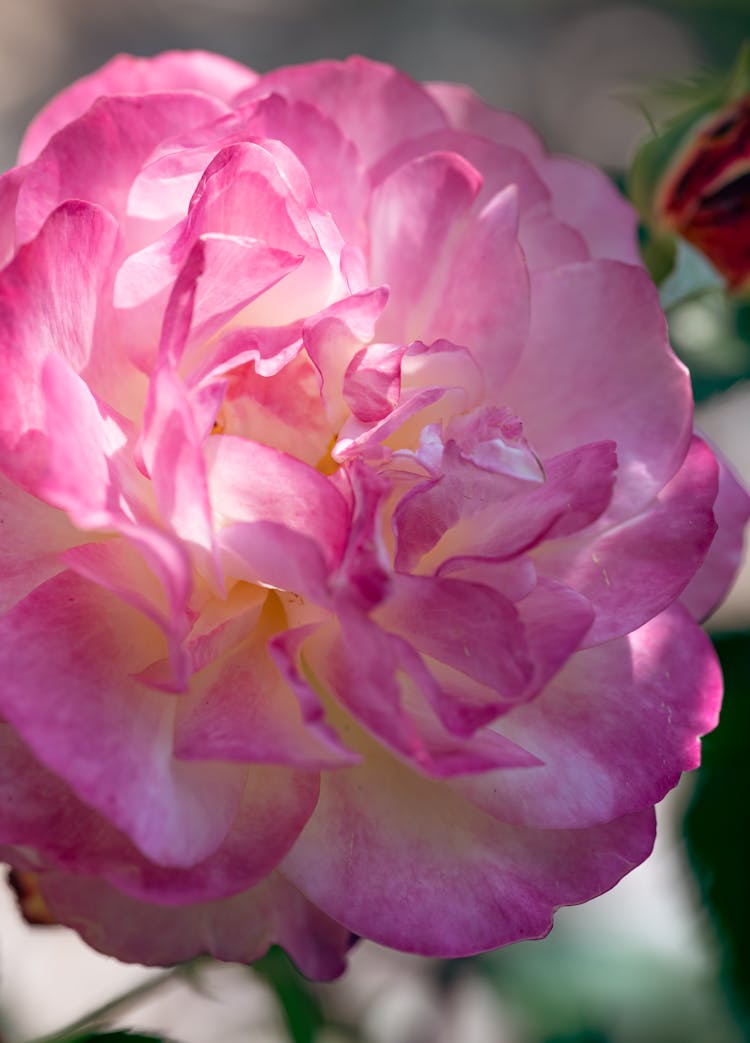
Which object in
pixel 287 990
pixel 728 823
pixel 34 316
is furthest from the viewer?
pixel 728 823

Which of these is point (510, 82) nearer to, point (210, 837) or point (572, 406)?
point (572, 406)

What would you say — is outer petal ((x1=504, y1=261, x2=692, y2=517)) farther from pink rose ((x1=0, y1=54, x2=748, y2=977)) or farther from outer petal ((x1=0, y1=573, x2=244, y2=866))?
outer petal ((x1=0, y1=573, x2=244, y2=866))

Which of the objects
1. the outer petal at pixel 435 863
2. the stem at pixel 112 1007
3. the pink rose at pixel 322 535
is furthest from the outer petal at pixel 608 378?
the stem at pixel 112 1007

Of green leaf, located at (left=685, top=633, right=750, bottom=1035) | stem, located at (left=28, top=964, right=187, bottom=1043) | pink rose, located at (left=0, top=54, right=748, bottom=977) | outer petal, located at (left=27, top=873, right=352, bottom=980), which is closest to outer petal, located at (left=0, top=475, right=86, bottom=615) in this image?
pink rose, located at (left=0, top=54, right=748, bottom=977)

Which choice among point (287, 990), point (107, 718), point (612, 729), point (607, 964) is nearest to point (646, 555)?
point (612, 729)

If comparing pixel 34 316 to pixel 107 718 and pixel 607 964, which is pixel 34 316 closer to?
pixel 107 718

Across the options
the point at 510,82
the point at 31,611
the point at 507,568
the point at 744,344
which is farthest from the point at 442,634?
the point at 510,82
